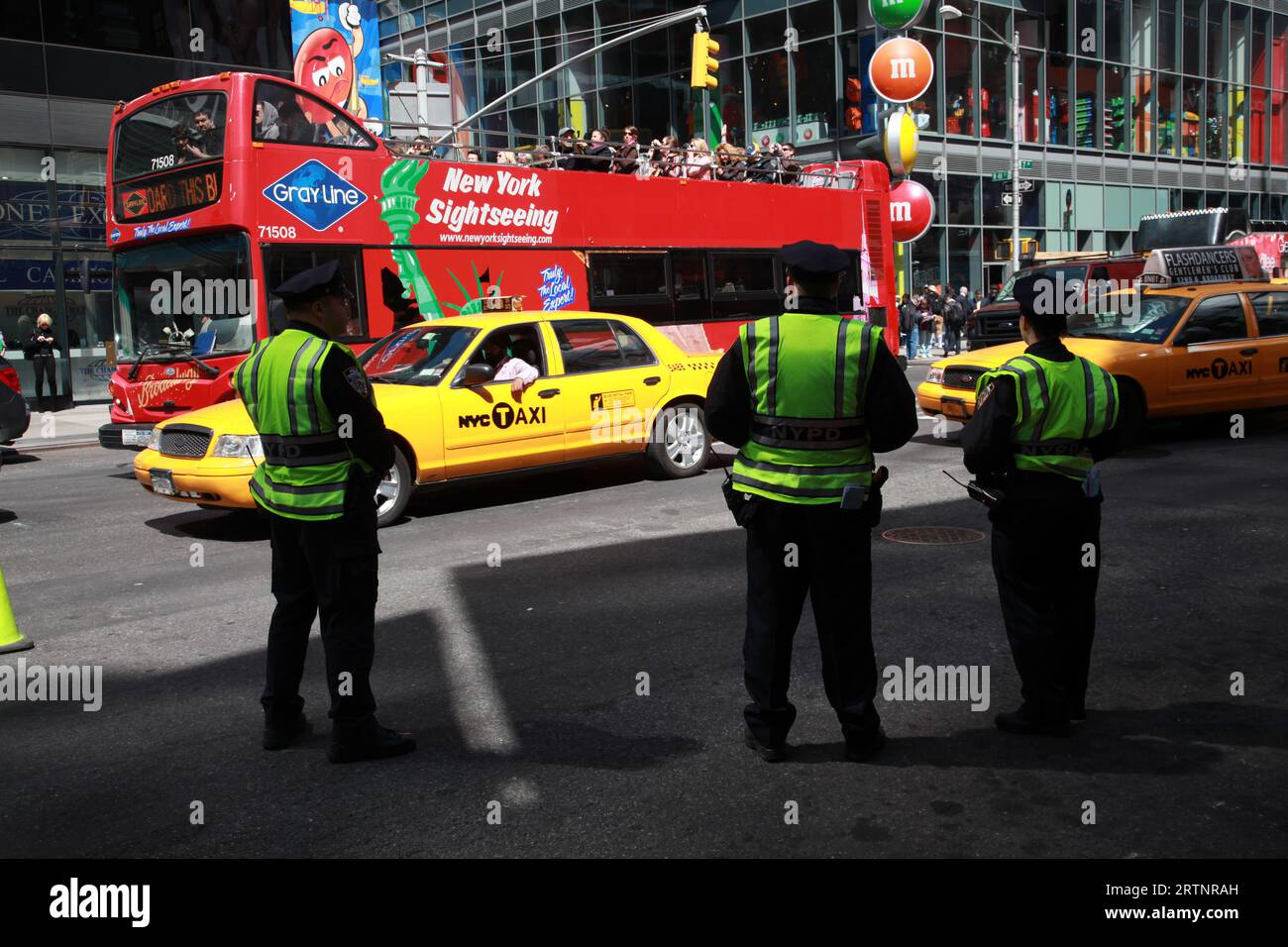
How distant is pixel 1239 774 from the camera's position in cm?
418

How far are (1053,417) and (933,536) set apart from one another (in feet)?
12.6

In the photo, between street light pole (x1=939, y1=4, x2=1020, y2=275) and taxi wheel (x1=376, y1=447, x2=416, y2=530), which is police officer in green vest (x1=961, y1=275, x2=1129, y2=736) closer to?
taxi wheel (x1=376, y1=447, x2=416, y2=530)

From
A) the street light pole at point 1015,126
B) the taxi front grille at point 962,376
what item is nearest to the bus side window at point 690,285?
the taxi front grille at point 962,376

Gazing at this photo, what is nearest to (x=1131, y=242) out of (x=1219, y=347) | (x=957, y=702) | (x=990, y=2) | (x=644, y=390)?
(x=990, y=2)

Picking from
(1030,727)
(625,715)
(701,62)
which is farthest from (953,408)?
(701,62)

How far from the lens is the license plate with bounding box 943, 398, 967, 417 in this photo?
41.1 feet

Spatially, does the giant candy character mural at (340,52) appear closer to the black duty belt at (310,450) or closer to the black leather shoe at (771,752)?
the black duty belt at (310,450)

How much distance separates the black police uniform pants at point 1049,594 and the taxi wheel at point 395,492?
5787 mm

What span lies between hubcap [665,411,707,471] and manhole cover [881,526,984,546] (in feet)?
10.8

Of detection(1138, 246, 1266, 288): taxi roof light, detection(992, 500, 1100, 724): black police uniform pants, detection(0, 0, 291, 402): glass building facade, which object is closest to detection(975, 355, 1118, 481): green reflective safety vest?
detection(992, 500, 1100, 724): black police uniform pants

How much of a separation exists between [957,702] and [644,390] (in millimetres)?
6356

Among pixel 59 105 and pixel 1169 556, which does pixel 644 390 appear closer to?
pixel 1169 556

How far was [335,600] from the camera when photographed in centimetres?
445

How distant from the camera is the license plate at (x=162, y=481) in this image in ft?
29.9
